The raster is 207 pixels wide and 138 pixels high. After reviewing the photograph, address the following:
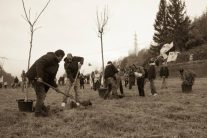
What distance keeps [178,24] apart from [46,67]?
4887 cm

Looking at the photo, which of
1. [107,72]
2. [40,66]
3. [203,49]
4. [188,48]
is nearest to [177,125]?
[40,66]

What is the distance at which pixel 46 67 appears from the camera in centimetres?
928

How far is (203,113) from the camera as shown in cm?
930

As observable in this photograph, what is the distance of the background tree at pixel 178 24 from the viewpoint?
54.5 m

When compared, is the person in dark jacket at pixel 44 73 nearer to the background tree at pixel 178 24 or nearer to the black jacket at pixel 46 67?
the black jacket at pixel 46 67

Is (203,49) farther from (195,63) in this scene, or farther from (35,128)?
(35,128)

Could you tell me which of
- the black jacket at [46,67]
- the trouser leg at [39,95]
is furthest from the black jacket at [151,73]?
the trouser leg at [39,95]

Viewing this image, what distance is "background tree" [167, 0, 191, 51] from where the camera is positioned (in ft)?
179

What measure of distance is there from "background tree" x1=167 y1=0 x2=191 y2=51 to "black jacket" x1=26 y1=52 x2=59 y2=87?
47120mm

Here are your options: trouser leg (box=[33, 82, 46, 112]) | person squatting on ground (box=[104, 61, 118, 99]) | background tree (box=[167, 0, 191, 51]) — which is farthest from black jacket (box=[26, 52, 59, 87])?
background tree (box=[167, 0, 191, 51])

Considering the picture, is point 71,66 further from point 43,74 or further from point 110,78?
point 43,74

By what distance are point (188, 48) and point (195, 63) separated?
10348 millimetres

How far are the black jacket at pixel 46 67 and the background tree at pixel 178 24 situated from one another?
47.1 m

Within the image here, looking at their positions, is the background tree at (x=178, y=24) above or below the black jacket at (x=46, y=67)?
above
